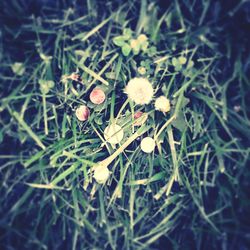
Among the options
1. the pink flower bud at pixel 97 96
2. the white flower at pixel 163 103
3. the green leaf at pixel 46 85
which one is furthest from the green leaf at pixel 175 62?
the green leaf at pixel 46 85

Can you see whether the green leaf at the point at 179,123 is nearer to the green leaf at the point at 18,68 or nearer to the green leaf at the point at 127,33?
the green leaf at the point at 127,33

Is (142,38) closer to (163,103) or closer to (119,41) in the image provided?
(119,41)

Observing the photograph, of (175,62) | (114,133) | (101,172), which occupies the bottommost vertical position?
(101,172)

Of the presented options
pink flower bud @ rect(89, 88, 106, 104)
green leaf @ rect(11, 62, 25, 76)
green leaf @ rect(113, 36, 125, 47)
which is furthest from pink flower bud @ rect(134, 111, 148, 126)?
green leaf @ rect(11, 62, 25, 76)

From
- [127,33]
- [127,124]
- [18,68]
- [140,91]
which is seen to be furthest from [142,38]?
[18,68]

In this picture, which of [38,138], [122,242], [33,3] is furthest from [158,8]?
[122,242]

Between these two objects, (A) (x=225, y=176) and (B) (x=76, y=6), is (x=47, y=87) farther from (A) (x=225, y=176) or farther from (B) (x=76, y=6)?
(A) (x=225, y=176)
